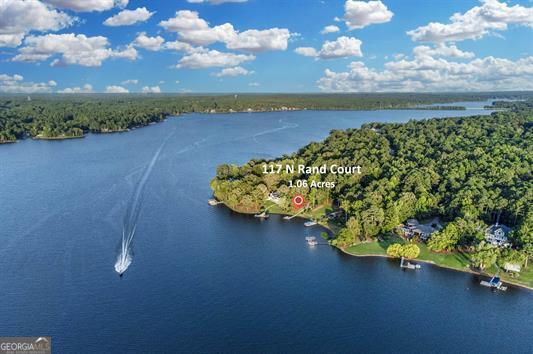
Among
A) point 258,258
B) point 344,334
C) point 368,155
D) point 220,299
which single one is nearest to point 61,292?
point 220,299

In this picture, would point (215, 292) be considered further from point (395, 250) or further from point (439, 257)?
point (439, 257)

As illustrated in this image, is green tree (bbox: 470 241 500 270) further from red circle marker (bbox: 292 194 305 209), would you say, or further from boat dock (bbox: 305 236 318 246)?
red circle marker (bbox: 292 194 305 209)

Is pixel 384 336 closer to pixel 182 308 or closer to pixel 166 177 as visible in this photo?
pixel 182 308

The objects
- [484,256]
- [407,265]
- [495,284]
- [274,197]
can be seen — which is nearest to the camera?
[495,284]

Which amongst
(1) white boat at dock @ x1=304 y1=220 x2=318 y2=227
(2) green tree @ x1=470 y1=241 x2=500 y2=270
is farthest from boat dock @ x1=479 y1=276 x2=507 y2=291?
(1) white boat at dock @ x1=304 y1=220 x2=318 y2=227

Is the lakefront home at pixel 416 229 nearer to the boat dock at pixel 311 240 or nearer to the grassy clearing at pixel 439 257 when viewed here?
the grassy clearing at pixel 439 257

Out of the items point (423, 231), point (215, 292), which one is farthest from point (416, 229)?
point (215, 292)
